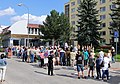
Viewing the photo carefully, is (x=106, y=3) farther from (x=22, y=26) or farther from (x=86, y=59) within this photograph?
(x=86, y=59)

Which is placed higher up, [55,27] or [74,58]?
[55,27]

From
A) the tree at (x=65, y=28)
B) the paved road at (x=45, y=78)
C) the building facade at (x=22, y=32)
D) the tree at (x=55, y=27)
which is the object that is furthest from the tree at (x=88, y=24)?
the paved road at (x=45, y=78)

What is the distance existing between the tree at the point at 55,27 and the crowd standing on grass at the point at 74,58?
108ft

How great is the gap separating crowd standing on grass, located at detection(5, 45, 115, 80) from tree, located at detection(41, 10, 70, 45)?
3302 centimetres

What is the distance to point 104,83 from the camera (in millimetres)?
15023

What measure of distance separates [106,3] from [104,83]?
62.7m

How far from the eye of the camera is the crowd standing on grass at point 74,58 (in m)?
16.4

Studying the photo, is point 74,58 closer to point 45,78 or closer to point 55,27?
point 45,78

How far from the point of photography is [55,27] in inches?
2699

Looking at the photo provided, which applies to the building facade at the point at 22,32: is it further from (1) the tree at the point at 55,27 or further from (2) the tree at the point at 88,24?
(2) the tree at the point at 88,24

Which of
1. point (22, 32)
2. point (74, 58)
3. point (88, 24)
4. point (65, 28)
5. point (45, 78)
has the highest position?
point (65, 28)

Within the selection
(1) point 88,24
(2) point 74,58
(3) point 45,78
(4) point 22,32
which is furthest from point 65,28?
(3) point 45,78

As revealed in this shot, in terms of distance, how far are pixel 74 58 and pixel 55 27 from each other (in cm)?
4584

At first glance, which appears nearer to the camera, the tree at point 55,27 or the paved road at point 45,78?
the paved road at point 45,78
